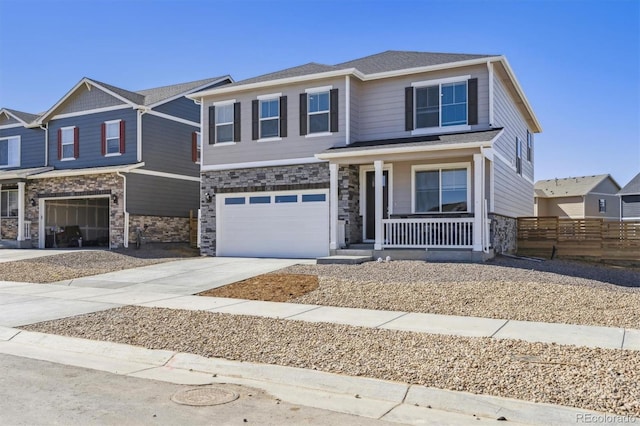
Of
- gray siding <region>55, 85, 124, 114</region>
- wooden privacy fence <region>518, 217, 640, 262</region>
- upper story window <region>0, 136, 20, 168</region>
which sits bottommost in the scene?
wooden privacy fence <region>518, 217, 640, 262</region>

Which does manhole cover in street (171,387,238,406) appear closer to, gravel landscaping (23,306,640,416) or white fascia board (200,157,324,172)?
gravel landscaping (23,306,640,416)

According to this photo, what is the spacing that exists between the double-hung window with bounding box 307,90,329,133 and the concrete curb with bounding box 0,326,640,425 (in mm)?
11729

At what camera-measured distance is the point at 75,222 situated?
27172 millimetres

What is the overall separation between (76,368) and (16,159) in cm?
2470

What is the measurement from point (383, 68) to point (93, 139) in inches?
550

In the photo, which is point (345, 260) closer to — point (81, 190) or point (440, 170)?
point (440, 170)

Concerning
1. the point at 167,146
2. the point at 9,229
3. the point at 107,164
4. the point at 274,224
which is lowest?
the point at 9,229

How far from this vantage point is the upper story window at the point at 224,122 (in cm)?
1942

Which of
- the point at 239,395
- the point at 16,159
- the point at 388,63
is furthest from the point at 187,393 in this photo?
the point at 16,159

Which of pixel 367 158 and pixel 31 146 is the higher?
pixel 31 146

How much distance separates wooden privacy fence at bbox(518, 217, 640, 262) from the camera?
732 inches

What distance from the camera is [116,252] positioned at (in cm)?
2048

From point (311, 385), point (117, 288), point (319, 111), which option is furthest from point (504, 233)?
point (311, 385)

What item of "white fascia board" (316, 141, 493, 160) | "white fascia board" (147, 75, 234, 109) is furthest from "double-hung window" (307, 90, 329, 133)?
"white fascia board" (147, 75, 234, 109)
